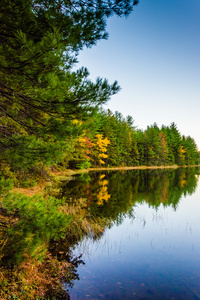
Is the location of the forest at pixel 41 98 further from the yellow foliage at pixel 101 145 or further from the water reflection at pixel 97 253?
the yellow foliage at pixel 101 145

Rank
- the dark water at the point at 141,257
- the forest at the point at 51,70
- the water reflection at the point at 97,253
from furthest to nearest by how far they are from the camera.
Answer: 1. the dark water at the point at 141,257
2. the water reflection at the point at 97,253
3. the forest at the point at 51,70

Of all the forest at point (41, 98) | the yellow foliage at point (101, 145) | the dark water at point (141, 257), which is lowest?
the dark water at point (141, 257)

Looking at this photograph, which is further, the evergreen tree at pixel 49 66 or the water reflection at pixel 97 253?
the water reflection at pixel 97 253

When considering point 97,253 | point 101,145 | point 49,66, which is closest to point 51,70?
point 49,66

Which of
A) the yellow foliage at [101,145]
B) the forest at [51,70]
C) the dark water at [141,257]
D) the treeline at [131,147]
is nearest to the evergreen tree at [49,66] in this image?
the forest at [51,70]

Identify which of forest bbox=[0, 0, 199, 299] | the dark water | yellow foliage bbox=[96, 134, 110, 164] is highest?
yellow foliage bbox=[96, 134, 110, 164]

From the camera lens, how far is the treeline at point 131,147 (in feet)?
→ 150

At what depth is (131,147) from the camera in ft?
201

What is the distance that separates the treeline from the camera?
45.7m

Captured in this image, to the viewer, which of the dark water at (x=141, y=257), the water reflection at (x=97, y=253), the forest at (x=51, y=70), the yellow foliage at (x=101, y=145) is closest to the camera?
the forest at (x=51, y=70)

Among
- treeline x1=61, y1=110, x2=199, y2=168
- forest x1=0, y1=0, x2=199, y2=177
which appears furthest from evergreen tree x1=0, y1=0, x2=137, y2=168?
treeline x1=61, y1=110, x2=199, y2=168

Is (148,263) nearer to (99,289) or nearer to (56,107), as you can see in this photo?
(99,289)

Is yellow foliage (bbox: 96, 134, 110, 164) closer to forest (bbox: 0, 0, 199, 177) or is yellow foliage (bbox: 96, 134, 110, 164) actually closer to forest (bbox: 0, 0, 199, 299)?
forest (bbox: 0, 0, 199, 177)

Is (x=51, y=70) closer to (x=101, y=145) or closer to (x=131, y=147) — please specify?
(x=101, y=145)
